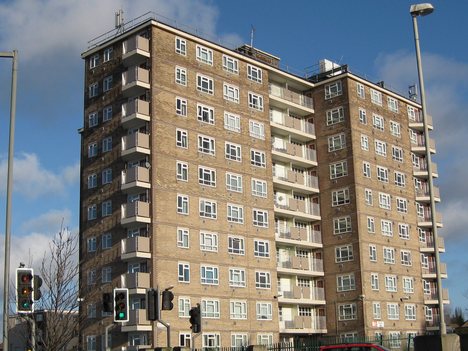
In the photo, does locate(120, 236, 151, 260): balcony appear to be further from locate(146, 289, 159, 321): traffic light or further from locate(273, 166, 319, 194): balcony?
locate(146, 289, 159, 321): traffic light

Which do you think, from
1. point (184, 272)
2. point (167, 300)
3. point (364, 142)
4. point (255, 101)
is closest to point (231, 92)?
point (255, 101)

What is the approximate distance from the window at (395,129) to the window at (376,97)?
2630 millimetres

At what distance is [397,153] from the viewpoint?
7525 centimetres

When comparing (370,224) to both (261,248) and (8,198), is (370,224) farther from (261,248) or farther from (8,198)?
(8,198)

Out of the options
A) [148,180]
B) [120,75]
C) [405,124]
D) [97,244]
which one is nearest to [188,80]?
[120,75]

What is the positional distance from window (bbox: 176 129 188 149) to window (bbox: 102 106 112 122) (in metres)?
6.27

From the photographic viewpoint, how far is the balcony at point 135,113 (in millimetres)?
56031

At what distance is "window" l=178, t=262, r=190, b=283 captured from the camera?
180ft

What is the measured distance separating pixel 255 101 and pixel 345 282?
1797cm

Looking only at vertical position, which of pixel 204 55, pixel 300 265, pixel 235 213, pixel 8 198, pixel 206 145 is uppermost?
pixel 204 55

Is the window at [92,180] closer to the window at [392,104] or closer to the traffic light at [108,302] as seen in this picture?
the window at [392,104]

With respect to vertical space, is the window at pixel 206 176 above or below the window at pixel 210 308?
above

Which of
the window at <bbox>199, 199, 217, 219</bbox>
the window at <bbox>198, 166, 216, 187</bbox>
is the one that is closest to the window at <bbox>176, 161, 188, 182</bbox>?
the window at <bbox>198, 166, 216, 187</bbox>

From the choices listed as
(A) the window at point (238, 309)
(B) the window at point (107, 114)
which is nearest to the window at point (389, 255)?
(A) the window at point (238, 309)
